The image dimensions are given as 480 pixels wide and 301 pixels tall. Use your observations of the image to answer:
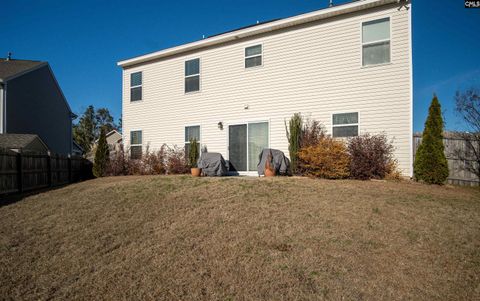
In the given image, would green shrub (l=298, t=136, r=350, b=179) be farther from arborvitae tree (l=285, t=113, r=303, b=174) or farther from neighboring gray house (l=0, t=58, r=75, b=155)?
neighboring gray house (l=0, t=58, r=75, b=155)

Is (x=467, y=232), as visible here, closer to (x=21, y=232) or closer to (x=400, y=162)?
(x=400, y=162)

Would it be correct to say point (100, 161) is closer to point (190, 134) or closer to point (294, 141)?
point (190, 134)

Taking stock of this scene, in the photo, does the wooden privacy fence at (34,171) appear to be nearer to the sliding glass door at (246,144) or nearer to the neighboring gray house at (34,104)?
the neighboring gray house at (34,104)

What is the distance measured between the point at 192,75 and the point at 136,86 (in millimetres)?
3578

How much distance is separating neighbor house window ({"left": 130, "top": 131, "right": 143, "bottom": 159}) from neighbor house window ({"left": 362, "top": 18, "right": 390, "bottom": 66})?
10.8 meters

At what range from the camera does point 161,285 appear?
9.89 ft

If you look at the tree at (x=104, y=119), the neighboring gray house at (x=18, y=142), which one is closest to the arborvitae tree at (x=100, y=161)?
the neighboring gray house at (x=18, y=142)

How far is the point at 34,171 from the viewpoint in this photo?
31.9ft

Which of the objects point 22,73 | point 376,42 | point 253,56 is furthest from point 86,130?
point 376,42

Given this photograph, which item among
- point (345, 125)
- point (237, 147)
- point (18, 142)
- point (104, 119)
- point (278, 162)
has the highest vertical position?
point (104, 119)

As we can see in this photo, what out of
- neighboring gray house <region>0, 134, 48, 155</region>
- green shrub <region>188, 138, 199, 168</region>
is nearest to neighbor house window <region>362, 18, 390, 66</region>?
green shrub <region>188, 138, 199, 168</region>

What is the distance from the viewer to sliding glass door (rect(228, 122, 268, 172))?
10.5 meters

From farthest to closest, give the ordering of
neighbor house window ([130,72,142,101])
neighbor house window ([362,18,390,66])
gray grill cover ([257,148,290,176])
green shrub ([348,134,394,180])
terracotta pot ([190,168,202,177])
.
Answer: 1. neighbor house window ([130,72,142,101])
2. terracotta pot ([190,168,202,177])
3. gray grill cover ([257,148,290,176])
4. neighbor house window ([362,18,390,66])
5. green shrub ([348,134,394,180])

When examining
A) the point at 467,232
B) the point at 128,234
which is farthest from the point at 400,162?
the point at 128,234
